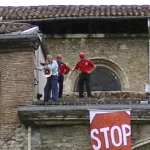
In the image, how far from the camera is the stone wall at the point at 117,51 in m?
30.0

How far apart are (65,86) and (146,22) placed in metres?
4.25

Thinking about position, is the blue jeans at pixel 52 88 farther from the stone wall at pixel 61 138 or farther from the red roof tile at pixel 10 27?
the red roof tile at pixel 10 27

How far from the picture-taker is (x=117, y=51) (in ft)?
99.0

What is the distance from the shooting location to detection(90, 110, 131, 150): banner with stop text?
17344mm

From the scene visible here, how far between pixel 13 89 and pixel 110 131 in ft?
8.80

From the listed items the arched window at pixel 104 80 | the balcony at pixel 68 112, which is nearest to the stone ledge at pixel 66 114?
the balcony at pixel 68 112

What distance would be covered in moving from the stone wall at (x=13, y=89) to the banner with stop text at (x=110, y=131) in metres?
1.77

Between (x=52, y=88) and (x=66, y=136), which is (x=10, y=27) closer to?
(x=52, y=88)

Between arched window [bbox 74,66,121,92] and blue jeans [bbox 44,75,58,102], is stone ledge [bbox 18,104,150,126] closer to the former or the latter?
blue jeans [bbox 44,75,58,102]

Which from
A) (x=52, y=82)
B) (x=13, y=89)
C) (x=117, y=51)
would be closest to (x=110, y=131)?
(x=52, y=82)

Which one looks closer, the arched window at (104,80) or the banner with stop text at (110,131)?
the banner with stop text at (110,131)

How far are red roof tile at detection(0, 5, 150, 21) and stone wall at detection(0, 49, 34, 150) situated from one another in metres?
10.9

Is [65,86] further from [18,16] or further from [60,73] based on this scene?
[60,73]

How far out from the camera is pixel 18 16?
96.7 feet
